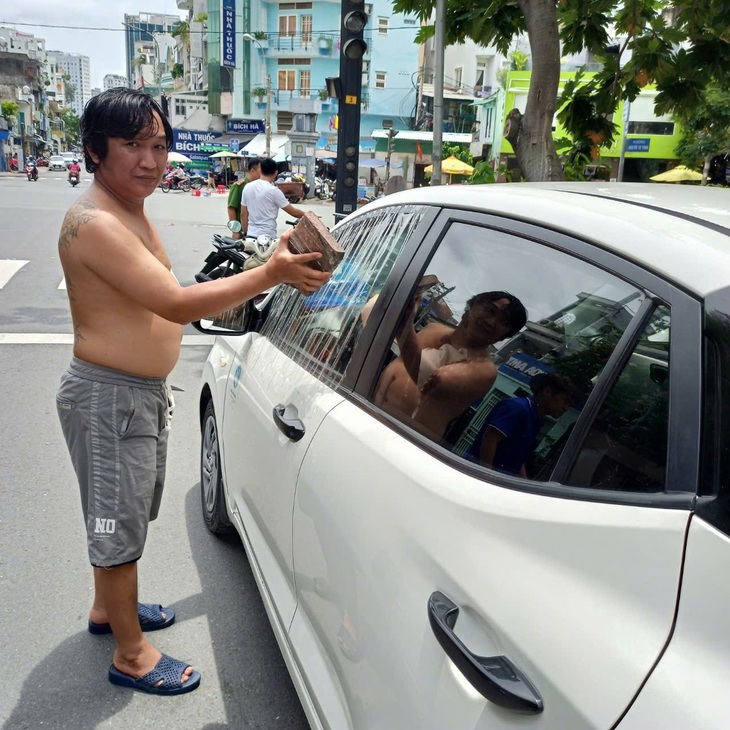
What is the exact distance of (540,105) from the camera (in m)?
4.62

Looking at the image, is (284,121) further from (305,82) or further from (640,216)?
(640,216)

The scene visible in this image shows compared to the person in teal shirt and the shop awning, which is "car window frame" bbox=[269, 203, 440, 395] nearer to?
the person in teal shirt

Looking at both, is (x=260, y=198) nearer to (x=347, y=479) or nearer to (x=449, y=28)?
(x=449, y=28)

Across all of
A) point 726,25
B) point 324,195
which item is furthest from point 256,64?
point 726,25

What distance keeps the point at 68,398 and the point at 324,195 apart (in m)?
38.1

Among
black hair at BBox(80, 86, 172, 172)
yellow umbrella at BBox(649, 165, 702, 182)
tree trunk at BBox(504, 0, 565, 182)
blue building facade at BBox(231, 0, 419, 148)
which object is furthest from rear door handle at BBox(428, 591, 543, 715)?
blue building facade at BBox(231, 0, 419, 148)

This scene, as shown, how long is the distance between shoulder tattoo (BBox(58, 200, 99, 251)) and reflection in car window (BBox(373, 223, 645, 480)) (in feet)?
3.14

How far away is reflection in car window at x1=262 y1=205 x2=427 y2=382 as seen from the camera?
202cm

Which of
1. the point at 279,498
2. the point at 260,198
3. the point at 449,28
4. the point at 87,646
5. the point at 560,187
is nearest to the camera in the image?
the point at 560,187

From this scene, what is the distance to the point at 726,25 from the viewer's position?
4.23 meters

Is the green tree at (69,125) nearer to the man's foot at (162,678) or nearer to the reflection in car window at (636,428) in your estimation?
the man's foot at (162,678)

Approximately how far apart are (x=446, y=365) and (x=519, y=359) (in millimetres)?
256

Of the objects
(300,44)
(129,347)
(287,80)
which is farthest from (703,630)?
(287,80)

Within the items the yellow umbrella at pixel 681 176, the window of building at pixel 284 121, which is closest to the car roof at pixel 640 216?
the yellow umbrella at pixel 681 176
